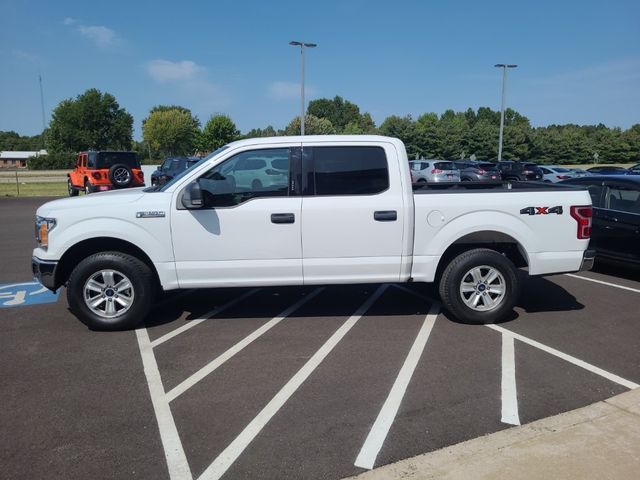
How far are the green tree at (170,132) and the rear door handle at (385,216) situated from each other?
9496 centimetres

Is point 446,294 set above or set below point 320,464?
above

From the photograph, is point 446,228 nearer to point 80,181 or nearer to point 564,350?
point 564,350

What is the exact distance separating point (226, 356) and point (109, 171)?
17975 millimetres

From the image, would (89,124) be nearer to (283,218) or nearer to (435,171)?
(435,171)

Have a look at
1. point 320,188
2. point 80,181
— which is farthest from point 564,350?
point 80,181

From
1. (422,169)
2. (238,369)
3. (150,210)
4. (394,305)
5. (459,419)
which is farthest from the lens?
(422,169)

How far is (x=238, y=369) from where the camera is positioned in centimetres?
452

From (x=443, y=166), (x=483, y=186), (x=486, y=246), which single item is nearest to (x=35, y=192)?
(x=443, y=166)

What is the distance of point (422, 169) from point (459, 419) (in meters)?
24.1

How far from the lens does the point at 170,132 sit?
3819 inches

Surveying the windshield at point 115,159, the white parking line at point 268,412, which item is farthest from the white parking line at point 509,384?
the windshield at point 115,159

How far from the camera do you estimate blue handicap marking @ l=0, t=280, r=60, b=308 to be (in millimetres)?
6625

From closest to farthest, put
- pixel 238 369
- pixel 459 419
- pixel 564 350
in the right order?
pixel 459 419
pixel 238 369
pixel 564 350

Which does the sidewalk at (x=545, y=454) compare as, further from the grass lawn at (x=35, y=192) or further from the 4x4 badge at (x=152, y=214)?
the grass lawn at (x=35, y=192)
